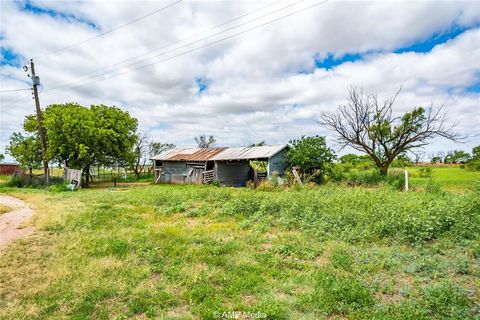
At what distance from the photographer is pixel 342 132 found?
22.1 metres

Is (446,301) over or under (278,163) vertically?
under

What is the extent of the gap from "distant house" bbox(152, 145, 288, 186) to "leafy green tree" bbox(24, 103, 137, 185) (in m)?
3.85

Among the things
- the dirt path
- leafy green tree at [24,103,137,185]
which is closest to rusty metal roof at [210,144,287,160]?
leafy green tree at [24,103,137,185]

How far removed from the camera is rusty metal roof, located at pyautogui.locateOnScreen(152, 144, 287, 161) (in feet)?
72.5

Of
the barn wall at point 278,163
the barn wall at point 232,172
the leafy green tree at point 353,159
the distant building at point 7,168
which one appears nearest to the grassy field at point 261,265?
the barn wall at point 278,163

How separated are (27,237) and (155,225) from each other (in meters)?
3.19

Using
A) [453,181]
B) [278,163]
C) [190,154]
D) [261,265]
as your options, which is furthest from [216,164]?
[261,265]

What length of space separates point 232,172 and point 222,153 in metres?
2.13

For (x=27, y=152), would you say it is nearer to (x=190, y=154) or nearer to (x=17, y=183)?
(x=17, y=183)

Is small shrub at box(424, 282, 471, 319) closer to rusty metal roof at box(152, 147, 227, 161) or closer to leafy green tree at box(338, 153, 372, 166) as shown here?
rusty metal roof at box(152, 147, 227, 161)

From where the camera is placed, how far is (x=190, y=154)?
1072 inches

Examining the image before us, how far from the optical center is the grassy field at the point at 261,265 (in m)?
3.97

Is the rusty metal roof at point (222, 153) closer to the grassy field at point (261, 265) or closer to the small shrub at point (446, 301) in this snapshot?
the grassy field at point (261, 265)

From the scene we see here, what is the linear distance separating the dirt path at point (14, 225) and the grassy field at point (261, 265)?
41 cm
